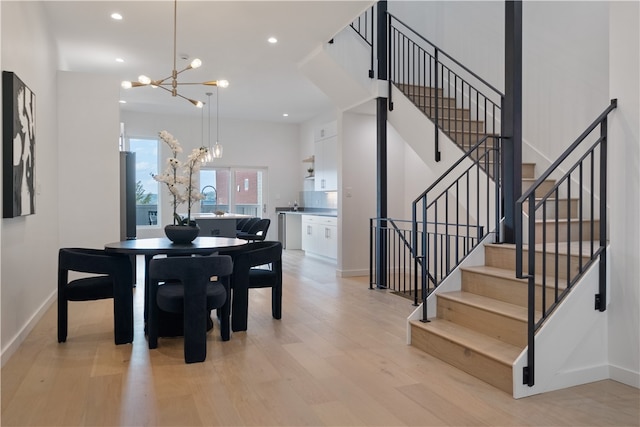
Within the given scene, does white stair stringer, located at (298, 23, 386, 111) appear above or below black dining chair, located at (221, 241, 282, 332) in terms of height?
above

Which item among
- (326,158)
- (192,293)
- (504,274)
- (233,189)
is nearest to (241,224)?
(326,158)

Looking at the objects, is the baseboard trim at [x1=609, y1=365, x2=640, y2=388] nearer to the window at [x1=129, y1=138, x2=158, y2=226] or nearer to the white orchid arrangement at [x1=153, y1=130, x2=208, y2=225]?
the white orchid arrangement at [x1=153, y1=130, x2=208, y2=225]

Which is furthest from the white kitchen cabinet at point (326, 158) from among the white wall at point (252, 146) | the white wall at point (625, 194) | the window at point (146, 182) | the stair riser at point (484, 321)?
the white wall at point (625, 194)

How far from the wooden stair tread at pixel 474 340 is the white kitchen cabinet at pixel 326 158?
5.03m

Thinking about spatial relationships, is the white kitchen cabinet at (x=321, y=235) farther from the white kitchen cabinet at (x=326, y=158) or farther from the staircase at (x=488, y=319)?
the staircase at (x=488, y=319)

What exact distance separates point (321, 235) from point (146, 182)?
168 inches

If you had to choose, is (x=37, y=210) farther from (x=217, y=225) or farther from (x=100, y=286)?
(x=217, y=225)

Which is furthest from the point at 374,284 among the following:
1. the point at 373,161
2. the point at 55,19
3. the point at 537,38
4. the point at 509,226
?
the point at 55,19

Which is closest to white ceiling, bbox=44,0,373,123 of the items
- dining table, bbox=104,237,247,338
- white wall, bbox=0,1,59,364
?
white wall, bbox=0,1,59,364

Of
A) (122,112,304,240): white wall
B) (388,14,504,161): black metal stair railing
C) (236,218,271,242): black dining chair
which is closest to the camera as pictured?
(388,14,504,161): black metal stair railing

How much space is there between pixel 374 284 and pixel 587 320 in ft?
10.5

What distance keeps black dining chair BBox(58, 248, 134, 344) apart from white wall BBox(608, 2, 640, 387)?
10.9 feet

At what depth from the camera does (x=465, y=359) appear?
2.74 meters

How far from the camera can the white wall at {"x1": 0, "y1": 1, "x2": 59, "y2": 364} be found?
3.07m
